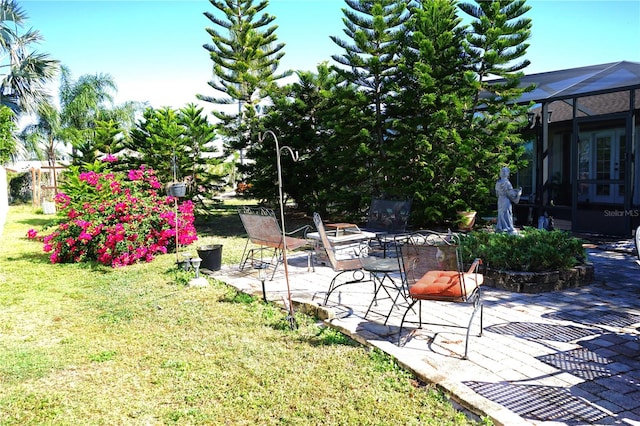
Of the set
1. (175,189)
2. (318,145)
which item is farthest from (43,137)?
(175,189)

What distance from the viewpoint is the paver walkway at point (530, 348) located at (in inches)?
100

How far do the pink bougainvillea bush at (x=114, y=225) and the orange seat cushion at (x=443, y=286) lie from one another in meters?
5.05

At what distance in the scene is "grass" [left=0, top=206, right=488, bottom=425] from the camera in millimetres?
2666

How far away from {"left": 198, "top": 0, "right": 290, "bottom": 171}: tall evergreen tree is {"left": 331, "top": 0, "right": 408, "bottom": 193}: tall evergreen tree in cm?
456

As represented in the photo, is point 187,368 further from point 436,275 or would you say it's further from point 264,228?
point 264,228

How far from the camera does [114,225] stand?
7379 millimetres

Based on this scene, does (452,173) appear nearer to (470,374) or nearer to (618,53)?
(470,374)

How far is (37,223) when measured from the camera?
1342 cm

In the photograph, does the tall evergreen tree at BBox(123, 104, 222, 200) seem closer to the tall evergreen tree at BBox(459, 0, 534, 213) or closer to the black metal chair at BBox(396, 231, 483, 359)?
the tall evergreen tree at BBox(459, 0, 534, 213)

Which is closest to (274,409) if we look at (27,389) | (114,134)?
(27,389)

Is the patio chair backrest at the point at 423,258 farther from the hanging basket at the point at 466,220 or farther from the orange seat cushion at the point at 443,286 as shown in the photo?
the hanging basket at the point at 466,220

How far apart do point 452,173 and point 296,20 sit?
5.09 metres

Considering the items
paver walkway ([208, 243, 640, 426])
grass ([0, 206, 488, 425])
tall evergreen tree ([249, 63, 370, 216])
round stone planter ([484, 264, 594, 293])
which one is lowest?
grass ([0, 206, 488, 425])

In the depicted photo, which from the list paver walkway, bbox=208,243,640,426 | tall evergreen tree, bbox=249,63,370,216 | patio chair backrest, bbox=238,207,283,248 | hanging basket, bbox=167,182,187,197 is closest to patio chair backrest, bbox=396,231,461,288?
paver walkway, bbox=208,243,640,426
